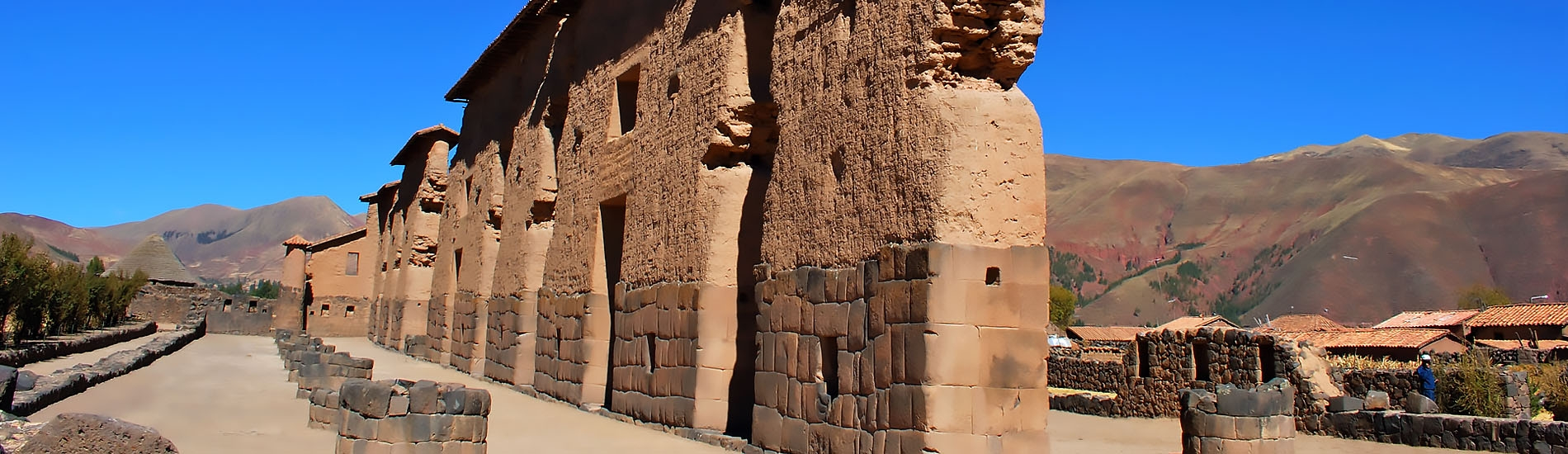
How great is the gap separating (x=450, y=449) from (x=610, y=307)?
17.9 ft

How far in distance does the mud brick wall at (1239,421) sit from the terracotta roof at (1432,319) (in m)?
26.5

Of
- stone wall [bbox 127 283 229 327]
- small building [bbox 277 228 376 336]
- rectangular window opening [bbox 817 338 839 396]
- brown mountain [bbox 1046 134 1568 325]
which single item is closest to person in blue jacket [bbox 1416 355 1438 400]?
rectangular window opening [bbox 817 338 839 396]

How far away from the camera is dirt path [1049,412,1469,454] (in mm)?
11898

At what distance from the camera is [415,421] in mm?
8242

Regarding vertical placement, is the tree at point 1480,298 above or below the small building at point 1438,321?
above

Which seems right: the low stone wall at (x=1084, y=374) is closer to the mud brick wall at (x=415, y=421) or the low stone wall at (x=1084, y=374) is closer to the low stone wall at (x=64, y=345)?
the mud brick wall at (x=415, y=421)

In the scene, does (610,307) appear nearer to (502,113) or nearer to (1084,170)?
(502,113)

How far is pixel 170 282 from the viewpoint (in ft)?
137

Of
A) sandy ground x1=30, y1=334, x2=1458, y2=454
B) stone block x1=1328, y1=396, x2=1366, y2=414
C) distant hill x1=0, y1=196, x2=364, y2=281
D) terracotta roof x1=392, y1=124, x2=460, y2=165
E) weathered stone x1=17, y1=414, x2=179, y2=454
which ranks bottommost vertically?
sandy ground x1=30, y1=334, x2=1458, y2=454

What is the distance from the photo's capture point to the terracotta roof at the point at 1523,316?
2839 cm

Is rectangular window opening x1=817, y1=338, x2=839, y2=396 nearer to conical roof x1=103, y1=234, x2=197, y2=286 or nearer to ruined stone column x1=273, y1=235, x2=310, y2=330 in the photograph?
ruined stone column x1=273, y1=235, x2=310, y2=330

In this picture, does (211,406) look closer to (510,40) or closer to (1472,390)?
(510,40)

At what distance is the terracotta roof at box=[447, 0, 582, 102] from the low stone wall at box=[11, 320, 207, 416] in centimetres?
814

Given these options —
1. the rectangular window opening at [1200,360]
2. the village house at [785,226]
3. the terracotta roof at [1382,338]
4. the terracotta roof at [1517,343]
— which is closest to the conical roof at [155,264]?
the village house at [785,226]
